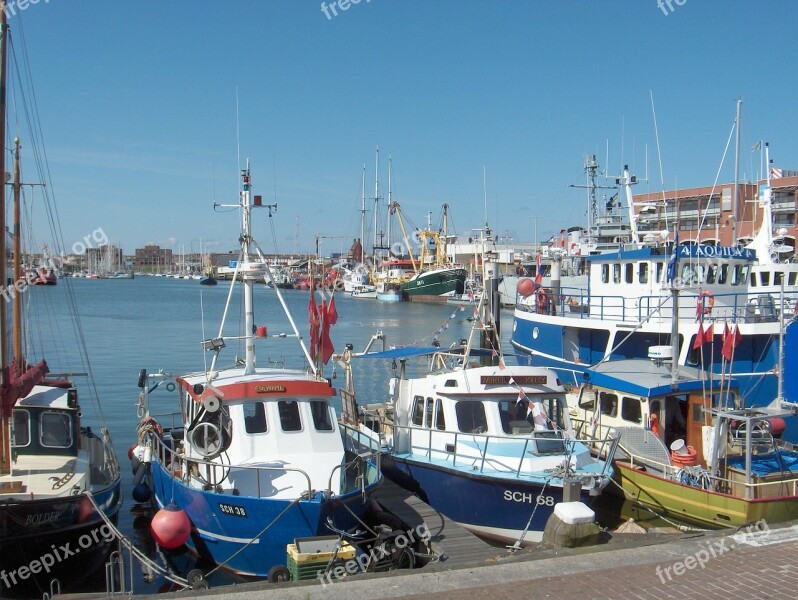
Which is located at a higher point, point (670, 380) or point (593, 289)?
point (593, 289)

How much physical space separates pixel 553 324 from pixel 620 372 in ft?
26.7

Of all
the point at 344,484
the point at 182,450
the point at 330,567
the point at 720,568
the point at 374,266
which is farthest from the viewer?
the point at 374,266

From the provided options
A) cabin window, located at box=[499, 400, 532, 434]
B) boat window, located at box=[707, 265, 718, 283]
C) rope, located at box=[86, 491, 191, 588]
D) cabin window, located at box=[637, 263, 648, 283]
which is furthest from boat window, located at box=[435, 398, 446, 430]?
boat window, located at box=[707, 265, 718, 283]

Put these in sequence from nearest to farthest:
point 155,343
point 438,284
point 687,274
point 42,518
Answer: point 42,518
point 687,274
point 155,343
point 438,284

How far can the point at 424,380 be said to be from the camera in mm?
16328

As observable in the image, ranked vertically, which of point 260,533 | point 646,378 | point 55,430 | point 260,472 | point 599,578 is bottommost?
point 260,533

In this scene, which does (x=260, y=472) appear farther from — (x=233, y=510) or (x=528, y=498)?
(x=528, y=498)

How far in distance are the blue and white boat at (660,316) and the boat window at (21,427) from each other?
13.1 metres

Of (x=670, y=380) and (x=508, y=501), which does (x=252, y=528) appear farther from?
(x=670, y=380)

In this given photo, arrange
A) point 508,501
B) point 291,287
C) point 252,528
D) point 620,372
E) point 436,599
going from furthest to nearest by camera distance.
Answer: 1. point 291,287
2. point 620,372
3. point 508,501
4. point 252,528
5. point 436,599

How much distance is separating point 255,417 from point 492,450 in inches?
187

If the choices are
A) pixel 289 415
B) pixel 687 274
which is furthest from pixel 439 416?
pixel 687 274

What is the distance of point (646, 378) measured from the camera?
17.1 m

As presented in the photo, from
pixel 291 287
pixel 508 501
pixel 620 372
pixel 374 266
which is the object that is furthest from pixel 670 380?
pixel 291 287
